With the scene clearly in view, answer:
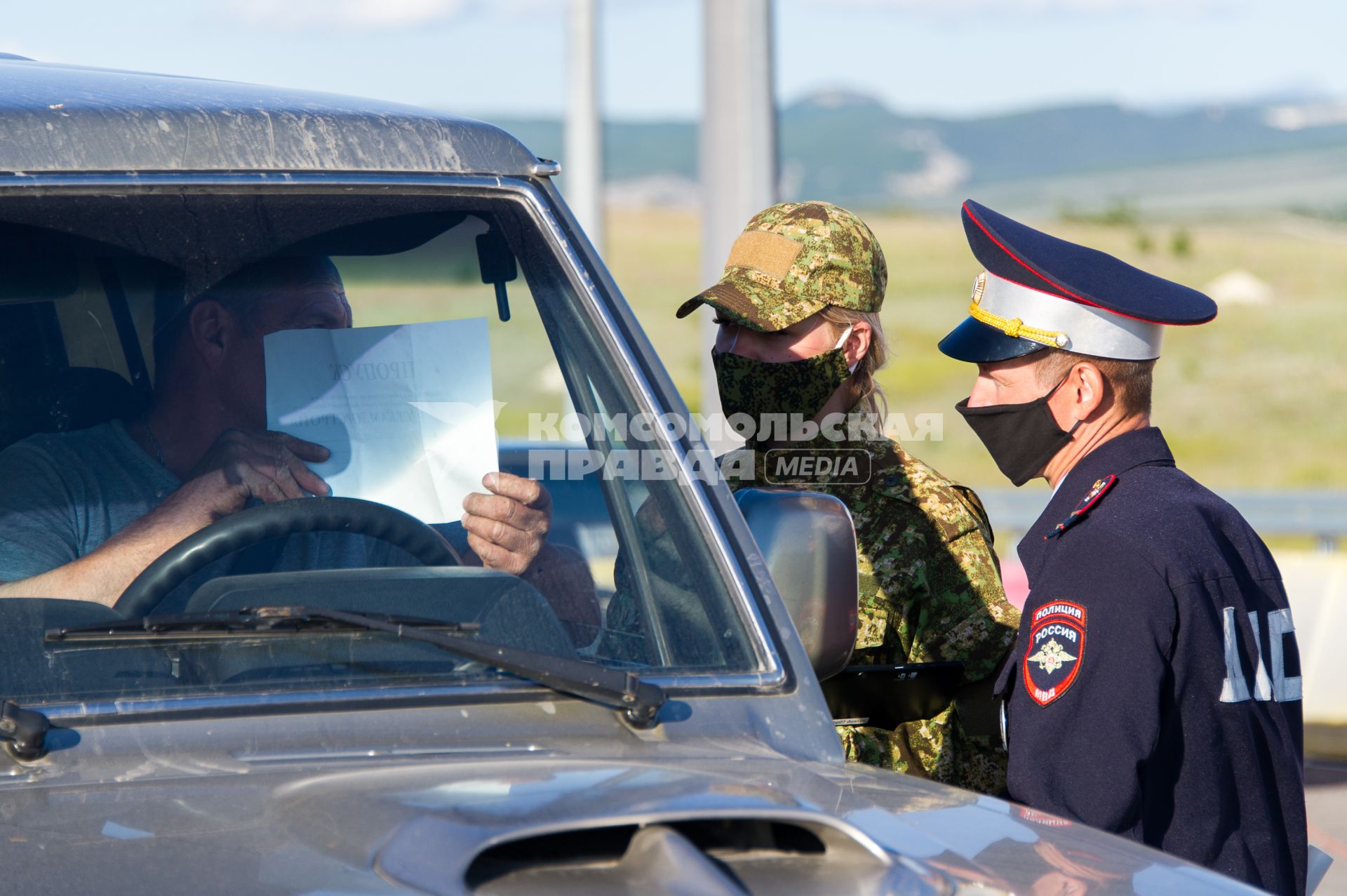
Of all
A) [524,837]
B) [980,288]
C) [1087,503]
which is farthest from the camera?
[980,288]

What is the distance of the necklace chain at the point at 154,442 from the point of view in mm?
2078

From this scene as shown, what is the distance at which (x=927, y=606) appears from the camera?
3.18m

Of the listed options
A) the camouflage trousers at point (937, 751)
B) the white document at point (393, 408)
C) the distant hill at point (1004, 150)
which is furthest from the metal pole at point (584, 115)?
the distant hill at point (1004, 150)

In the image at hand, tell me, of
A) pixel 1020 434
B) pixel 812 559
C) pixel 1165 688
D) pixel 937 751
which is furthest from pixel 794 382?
pixel 812 559

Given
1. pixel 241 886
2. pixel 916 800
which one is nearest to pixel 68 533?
pixel 241 886

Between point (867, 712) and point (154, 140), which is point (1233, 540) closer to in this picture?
point (867, 712)

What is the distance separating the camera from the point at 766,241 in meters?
3.47

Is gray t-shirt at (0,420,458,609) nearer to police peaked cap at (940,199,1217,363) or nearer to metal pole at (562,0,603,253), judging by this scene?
police peaked cap at (940,199,1217,363)

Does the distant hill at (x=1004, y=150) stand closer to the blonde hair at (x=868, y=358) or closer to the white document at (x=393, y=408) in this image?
the blonde hair at (x=868, y=358)

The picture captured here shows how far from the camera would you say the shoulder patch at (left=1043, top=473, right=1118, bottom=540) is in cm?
258

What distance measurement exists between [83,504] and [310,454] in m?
0.30

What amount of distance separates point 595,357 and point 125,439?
0.66 meters

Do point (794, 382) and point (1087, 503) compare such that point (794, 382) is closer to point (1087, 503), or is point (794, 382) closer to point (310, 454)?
point (1087, 503)

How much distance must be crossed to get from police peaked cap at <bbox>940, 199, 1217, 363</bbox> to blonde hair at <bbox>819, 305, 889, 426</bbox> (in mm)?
491
